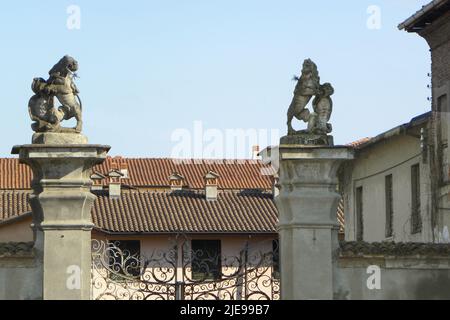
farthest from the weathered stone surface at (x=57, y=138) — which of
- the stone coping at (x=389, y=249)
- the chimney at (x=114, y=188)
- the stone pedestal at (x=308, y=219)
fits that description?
the chimney at (x=114, y=188)

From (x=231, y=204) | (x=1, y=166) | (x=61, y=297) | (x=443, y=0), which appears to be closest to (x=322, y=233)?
(x=61, y=297)

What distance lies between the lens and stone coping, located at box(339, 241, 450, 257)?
17.6 m

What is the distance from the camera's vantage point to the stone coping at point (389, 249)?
1761 cm

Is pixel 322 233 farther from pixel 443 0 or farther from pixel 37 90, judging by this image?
pixel 443 0

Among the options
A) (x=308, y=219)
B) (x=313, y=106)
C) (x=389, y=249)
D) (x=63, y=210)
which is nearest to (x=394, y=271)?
(x=389, y=249)

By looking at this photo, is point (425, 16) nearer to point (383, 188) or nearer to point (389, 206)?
point (389, 206)

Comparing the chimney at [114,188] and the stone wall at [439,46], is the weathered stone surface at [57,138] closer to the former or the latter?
the stone wall at [439,46]

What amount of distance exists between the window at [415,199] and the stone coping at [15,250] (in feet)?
55.8

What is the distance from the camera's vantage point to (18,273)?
56.0 feet

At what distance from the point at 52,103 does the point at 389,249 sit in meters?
5.32

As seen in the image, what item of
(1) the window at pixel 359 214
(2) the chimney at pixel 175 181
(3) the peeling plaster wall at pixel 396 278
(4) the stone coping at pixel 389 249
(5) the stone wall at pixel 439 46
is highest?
(5) the stone wall at pixel 439 46

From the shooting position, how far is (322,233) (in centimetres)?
1759

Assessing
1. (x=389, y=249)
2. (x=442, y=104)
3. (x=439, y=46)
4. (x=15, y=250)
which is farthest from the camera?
(x=439, y=46)
